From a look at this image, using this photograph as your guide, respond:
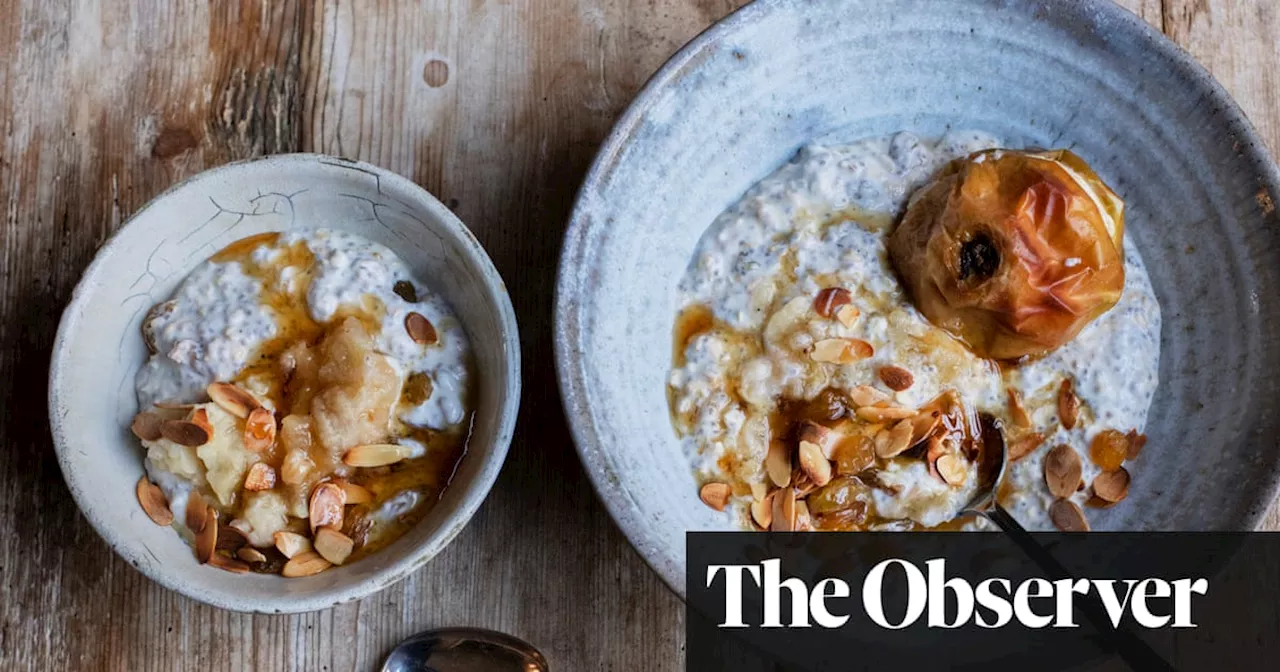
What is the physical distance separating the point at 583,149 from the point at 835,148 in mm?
458

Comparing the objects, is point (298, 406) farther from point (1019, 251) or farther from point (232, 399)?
point (1019, 251)

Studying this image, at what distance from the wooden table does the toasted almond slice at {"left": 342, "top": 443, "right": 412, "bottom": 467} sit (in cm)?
24

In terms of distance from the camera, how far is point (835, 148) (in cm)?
182

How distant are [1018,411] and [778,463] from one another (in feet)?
1.37

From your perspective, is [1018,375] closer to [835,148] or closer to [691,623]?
[835,148]

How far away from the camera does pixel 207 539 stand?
1587mm

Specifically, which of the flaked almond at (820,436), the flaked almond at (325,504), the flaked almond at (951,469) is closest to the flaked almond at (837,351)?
the flaked almond at (820,436)

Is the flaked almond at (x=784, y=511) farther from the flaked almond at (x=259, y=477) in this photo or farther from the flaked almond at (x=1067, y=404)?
the flaked almond at (x=259, y=477)

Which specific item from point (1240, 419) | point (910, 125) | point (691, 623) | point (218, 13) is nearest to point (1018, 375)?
point (1240, 419)

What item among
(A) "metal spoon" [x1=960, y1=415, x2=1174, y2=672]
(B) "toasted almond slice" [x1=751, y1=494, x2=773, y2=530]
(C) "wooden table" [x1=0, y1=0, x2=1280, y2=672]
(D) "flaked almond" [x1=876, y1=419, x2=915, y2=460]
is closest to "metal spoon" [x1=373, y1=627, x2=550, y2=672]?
(C) "wooden table" [x1=0, y1=0, x2=1280, y2=672]

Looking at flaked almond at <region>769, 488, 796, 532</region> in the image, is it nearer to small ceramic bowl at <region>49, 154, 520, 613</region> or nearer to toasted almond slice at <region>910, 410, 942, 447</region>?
toasted almond slice at <region>910, 410, 942, 447</region>

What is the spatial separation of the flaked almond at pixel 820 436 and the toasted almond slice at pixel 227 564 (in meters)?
0.89

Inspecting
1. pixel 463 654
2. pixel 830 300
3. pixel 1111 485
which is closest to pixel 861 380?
pixel 830 300

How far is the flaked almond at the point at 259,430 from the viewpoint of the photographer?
5.14 feet
